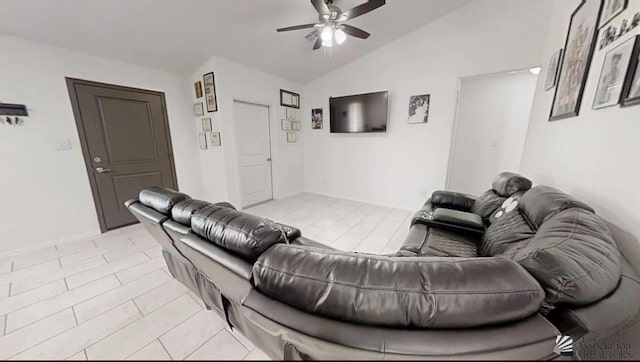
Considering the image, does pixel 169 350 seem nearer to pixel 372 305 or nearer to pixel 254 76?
pixel 372 305

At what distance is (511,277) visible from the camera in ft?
2.02

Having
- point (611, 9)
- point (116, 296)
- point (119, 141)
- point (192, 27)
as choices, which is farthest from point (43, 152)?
point (611, 9)

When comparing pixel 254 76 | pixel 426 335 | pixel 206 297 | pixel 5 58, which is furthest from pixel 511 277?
pixel 5 58

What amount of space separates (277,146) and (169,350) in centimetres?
411

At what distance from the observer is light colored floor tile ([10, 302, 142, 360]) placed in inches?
48.9

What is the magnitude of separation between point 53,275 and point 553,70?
5.19 m

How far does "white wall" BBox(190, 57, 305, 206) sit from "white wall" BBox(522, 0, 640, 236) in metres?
3.75

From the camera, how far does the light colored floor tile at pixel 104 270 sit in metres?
1.89

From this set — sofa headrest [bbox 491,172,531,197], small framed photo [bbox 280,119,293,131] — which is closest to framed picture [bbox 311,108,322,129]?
small framed photo [bbox 280,119,293,131]

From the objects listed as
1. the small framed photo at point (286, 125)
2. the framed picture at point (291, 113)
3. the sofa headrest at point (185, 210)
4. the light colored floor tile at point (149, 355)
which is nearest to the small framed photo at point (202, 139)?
the small framed photo at point (286, 125)

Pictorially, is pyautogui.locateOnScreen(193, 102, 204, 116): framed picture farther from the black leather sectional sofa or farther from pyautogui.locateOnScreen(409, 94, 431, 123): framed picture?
pyautogui.locateOnScreen(409, 94, 431, 123): framed picture

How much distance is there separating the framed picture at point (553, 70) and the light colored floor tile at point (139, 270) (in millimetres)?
4274

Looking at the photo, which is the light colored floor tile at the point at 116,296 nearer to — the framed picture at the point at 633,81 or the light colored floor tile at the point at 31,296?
the light colored floor tile at the point at 31,296

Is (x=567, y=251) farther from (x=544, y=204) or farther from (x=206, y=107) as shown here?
(x=206, y=107)
